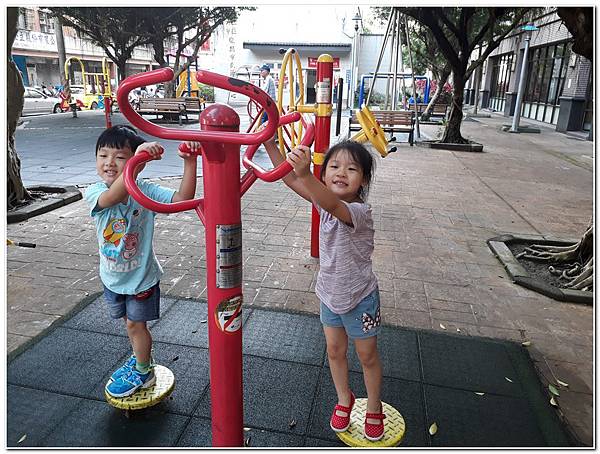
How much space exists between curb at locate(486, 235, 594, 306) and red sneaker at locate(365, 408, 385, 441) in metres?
1.96

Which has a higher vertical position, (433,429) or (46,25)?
(46,25)

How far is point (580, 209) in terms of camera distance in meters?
5.72

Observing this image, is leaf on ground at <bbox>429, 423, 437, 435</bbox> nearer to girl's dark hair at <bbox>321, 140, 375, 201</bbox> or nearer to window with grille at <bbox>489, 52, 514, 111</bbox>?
girl's dark hair at <bbox>321, 140, 375, 201</bbox>

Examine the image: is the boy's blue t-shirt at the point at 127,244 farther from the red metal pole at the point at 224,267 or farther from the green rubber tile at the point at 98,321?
the green rubber tile at the point at 98,321

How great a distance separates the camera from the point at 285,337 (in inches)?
99.9

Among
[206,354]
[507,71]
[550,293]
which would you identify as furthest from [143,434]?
[507,71]

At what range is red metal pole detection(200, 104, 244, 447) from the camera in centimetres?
131

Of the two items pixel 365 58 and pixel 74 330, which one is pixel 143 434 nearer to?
pixel 74 330

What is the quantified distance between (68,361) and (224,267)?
4.48 ft

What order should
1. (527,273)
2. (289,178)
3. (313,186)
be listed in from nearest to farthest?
(313,186) < (289,178) < (527,273)

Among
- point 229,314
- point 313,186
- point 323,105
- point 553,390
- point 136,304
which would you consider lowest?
point 553,390

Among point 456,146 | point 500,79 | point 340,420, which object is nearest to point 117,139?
point 340,420

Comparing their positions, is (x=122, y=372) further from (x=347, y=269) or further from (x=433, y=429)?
(x=433, y=429)

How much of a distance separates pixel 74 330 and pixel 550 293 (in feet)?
9.92
